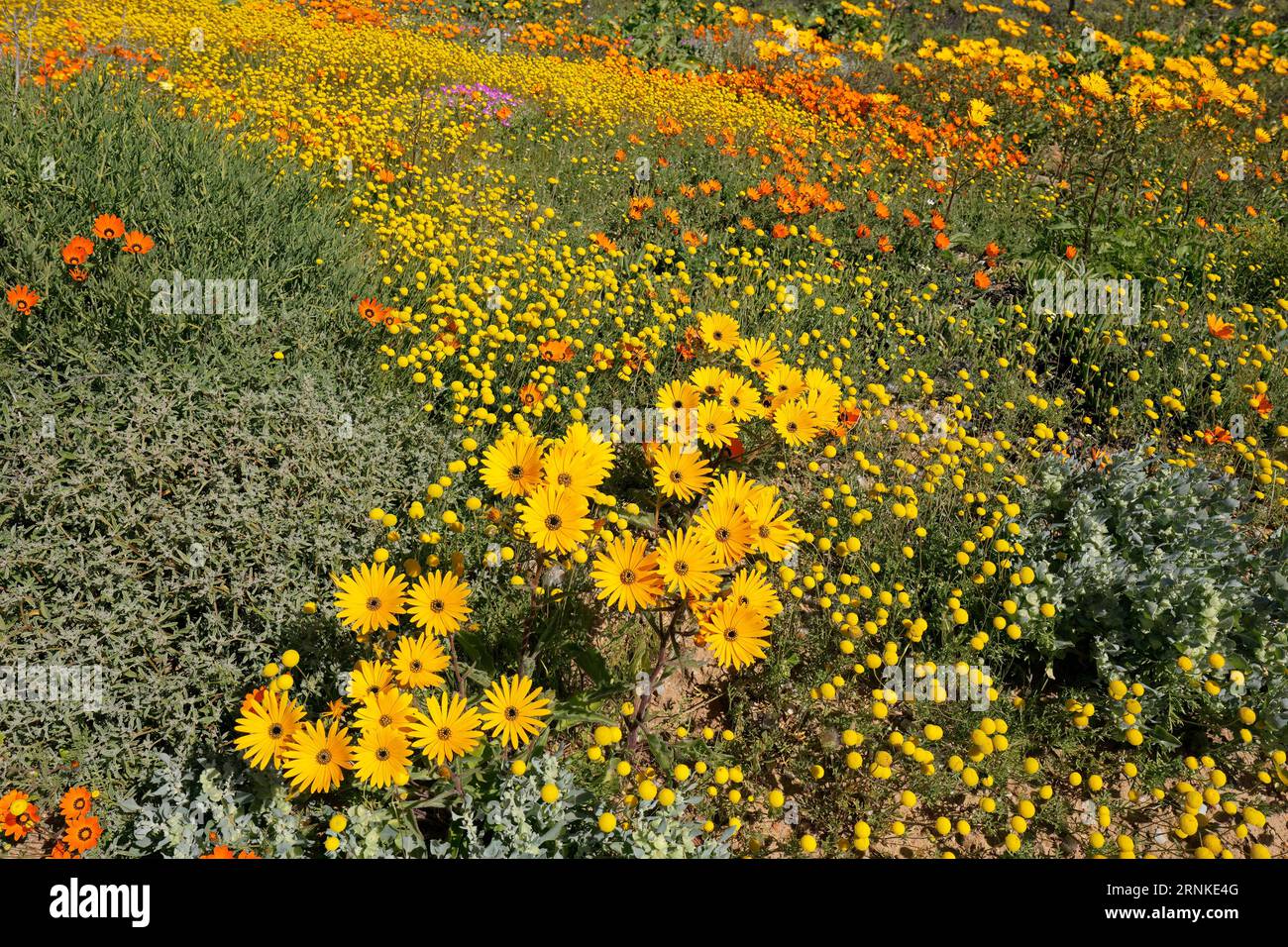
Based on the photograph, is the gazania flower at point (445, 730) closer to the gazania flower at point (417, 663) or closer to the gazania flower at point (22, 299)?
the gazania flower at point (417, 663)

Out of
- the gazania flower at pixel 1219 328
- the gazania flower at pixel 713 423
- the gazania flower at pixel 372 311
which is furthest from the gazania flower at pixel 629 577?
the gazania flower at pixel 1219 328

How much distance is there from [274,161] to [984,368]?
4562 millimetres

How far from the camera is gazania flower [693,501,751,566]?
2.22 metres

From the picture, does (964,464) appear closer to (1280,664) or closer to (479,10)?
(1280,664)

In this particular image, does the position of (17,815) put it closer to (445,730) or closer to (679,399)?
(445,730)

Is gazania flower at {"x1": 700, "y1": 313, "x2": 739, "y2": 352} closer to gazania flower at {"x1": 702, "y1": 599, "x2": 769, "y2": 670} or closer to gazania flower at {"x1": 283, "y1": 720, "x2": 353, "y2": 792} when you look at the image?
gazania flower at {"x1": 702, "y1": 599, "x2": 769, "y2": 670}

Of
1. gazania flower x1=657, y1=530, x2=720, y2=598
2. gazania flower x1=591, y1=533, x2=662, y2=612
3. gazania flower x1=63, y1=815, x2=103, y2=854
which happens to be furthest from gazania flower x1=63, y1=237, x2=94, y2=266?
gazania flower x1=657, y1=530, x2=720, y2=598

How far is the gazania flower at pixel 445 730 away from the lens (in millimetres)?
1977

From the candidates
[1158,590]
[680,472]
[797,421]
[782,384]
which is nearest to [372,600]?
[680,472]

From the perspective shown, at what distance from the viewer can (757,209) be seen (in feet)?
20.2

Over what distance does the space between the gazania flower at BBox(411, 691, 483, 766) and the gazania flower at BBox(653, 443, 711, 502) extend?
887mm

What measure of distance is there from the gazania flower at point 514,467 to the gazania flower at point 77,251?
6.26 feet

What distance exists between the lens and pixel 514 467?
2.36 m

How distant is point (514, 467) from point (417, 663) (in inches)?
26.0
